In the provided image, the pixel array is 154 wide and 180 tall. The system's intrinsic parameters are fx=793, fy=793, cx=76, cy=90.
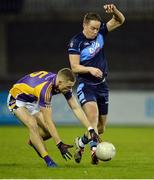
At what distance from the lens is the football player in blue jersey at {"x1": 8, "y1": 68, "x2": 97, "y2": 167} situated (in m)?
12.1

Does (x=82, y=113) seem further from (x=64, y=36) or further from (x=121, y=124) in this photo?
(x=64, y=36)

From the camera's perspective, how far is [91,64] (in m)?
13.5

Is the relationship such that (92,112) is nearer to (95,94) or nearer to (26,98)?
(95,94)

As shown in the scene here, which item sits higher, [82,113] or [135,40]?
[82,113]

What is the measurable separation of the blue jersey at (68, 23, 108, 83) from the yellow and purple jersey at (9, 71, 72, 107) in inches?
35.5

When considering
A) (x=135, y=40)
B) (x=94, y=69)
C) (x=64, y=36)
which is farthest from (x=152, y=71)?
(x=94, y=69)

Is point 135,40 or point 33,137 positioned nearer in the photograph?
point 33,137

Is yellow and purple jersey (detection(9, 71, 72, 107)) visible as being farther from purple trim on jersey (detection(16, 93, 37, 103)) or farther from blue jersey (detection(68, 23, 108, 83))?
blue jersey (detection(68, 23, 108, 83))

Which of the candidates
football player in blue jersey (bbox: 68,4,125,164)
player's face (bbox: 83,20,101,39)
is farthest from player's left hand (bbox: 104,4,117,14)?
player's face (bbox: 83,20,101,39)

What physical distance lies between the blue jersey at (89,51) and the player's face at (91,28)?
11 cm

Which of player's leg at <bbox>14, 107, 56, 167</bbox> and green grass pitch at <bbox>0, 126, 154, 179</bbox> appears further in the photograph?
player's leg at <bbox>14, 107, 56, 167</bbox>

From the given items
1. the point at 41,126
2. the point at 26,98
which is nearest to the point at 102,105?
the point at 41,126

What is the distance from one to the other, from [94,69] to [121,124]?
46.2 feet

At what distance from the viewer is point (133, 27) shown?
31.2m
